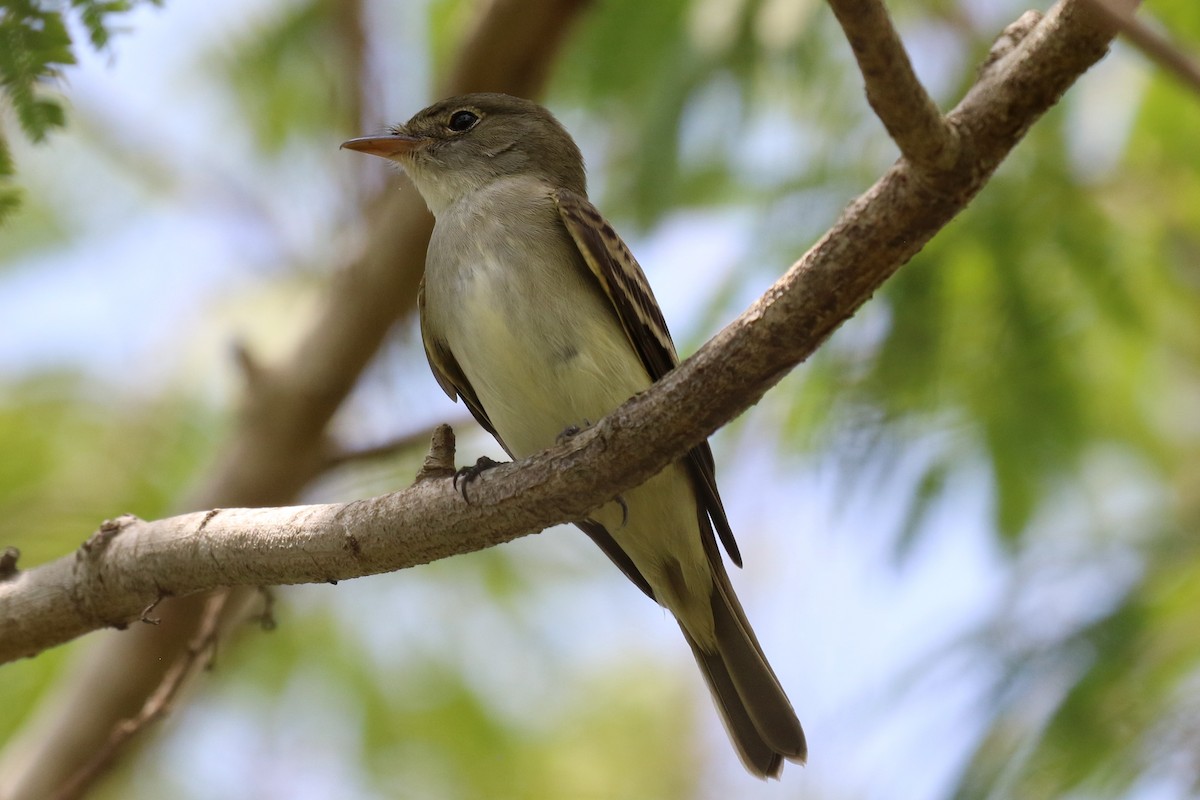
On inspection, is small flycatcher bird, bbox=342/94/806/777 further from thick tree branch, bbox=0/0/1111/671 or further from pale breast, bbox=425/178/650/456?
thick tree branch, bbox=0/0/1111/671

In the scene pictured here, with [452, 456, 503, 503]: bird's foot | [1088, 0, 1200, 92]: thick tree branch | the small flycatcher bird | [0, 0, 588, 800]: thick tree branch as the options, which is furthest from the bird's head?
[1088, 0, 1200, 92]: thick tree branch

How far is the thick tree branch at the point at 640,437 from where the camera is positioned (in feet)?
8.33

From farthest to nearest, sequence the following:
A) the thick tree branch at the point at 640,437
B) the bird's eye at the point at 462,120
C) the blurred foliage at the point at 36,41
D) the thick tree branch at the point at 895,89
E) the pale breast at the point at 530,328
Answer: the bird's eye at the point at 462,120
the pale breast at the point at 530,328
the blurred foliage at the point at 36,41
the thick tree branch at the point at 640,437
the thick tree branch at the point at 895,89

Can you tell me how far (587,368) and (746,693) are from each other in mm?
1365

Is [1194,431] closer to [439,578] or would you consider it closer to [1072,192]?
[1072,192]

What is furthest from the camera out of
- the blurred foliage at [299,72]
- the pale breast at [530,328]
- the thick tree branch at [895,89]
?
the blurred foliage at [299,72]

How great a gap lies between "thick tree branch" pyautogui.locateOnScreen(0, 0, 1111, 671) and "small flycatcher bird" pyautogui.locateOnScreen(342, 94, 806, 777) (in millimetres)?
987

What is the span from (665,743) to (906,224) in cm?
700

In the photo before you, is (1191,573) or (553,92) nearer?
(1191,573)

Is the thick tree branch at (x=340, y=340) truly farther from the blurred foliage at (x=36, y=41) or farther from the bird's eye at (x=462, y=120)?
the blurred foliage at (x=36, y=41)

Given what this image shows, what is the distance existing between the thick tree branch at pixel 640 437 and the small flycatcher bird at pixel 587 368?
99 cm

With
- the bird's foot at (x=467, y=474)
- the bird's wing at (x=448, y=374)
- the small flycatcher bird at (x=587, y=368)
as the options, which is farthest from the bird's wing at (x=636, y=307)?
the bird's foot at (x=467, y=474)

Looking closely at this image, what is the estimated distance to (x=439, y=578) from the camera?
24.0 ft

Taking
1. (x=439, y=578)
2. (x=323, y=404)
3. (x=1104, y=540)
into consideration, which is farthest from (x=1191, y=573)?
(x=439, y=578)
